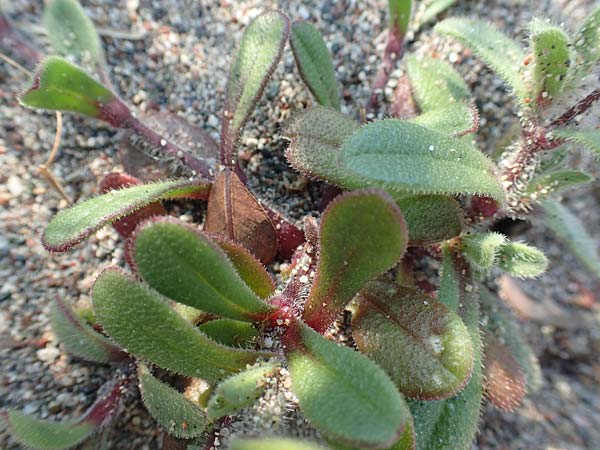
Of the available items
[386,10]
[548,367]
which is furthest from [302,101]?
[548,367]

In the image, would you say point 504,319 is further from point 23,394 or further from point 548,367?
point 23,394

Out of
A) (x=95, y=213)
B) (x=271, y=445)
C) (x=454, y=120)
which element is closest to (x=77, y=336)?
(x=95, y=213)

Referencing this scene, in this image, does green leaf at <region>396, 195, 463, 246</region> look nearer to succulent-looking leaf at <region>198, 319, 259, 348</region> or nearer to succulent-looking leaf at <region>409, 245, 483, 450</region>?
succulent-looking leaf at <region>409, 245, 483, 450</region>

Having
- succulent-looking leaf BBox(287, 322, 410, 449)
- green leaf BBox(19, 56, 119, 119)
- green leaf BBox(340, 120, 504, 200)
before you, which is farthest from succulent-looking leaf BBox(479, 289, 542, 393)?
green leaf BBox(19, 56, 119, 119)

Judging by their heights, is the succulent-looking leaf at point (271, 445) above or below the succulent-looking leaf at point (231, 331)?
above

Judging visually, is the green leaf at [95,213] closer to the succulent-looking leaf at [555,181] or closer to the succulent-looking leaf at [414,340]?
the succulent-looking leaf at [414,340]

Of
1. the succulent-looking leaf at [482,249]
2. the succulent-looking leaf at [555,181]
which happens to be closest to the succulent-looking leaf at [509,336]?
the succulent-looking leaf at [482,249]

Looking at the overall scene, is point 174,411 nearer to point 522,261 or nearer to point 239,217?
point 239,217
